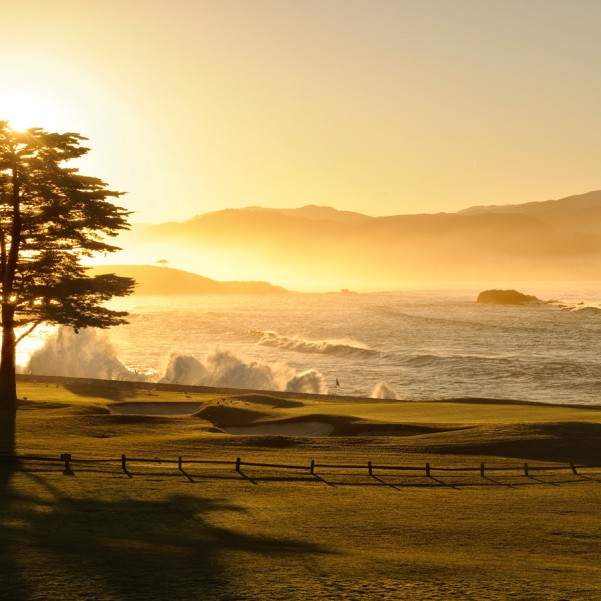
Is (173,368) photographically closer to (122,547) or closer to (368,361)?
(368,361)

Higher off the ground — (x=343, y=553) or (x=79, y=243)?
(x=79, y=243)

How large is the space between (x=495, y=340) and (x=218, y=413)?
10207 centimetres

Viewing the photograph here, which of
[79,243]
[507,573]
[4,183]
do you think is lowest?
[507,573]

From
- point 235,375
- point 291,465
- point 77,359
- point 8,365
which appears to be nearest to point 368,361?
point 235,375

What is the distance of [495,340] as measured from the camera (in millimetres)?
139875

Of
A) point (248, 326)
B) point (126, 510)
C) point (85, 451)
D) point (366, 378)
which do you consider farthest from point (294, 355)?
point (126, 510)

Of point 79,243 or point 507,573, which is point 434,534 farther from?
point 79,243

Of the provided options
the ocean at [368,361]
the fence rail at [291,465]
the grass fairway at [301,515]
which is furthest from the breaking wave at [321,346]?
the fence rail at [291,465]

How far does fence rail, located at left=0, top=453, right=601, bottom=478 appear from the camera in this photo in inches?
1150

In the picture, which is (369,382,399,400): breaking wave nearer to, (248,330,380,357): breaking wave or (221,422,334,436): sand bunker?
(221,422,334,436): sand bunker

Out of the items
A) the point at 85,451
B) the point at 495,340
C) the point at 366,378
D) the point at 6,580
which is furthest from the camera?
the point at 495,340

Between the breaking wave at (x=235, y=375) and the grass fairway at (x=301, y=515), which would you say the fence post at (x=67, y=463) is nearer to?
the grass fairway at (x=301, y=515)

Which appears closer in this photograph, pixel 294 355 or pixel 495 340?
pixel 294 355

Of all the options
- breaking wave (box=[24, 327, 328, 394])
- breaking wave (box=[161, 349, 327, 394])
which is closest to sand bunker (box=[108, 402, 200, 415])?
breaking wave (box=[24, 327, 328, 394])
